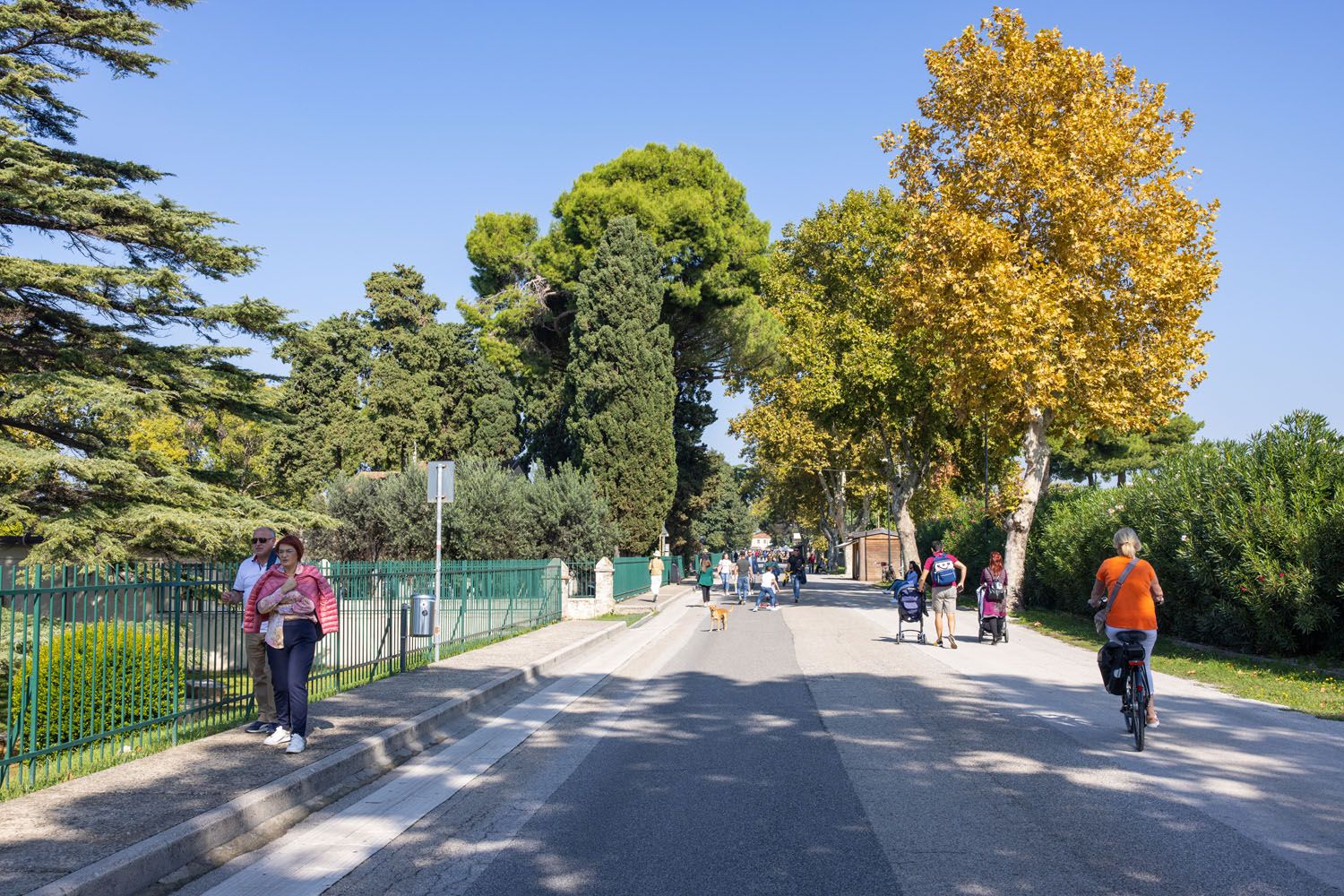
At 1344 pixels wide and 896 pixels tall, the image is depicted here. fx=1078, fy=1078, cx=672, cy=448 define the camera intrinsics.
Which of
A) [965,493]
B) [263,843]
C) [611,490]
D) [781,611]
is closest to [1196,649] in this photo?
[781,611]

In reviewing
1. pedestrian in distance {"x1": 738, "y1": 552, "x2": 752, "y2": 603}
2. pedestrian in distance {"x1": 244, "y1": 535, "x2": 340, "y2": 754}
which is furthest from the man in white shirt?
pedestrian in distance {"x1": 738, "y1": 552, "x2": 752, "y2": 603}

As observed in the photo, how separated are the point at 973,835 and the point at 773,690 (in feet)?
23.0

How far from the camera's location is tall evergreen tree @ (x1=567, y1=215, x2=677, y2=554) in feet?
132

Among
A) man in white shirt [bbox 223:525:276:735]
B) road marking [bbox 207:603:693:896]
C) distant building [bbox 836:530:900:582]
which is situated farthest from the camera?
distant building [bbox 836:530:900:582]

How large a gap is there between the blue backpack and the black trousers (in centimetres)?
1270

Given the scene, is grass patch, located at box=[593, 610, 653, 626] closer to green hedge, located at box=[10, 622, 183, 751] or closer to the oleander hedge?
the oleander hedge

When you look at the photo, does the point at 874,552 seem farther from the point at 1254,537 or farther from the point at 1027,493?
the point at 1254,537

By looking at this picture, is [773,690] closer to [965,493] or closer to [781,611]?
[781,611]

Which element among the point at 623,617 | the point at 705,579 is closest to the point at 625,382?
the point at 705,579

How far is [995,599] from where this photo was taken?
1981cm

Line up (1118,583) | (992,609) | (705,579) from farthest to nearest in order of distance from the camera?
(705,579), (992,609), (1118,583)

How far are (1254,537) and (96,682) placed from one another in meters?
15.4

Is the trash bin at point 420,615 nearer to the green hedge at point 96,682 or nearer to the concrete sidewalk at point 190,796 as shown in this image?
the concrete sidewalk at point 190,796

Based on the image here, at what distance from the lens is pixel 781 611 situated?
31578 millimetres
